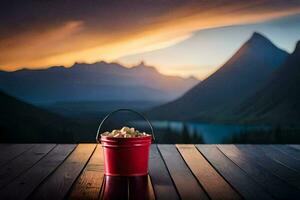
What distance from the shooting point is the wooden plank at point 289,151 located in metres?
5.20

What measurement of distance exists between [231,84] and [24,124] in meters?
2.67

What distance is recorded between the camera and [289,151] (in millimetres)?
5605

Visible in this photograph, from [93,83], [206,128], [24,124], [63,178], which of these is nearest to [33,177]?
[63,178]

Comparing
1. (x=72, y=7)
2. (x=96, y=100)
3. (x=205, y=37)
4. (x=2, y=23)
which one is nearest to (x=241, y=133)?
(x=205, y=37)

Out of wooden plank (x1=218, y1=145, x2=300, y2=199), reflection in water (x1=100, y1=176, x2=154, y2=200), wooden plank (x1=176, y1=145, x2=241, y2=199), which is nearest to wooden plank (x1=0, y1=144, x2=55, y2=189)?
reflection in water (x1=100, y1=176, x2=154, y2=200)

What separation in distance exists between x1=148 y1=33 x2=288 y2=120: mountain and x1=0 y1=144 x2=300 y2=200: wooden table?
1936 millimetres

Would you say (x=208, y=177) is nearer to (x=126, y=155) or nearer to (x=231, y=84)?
(x=126, y=155)

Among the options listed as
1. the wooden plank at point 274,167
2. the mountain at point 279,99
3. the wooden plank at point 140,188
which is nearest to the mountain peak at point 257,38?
the mountain at point 279,99

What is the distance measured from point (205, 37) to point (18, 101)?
8.08ft

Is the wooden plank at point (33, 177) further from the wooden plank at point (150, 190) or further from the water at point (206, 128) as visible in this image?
the water at point (206, 128)

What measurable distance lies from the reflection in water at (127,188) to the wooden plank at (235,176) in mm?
538

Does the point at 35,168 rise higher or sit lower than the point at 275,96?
lower

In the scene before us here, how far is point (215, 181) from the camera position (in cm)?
375

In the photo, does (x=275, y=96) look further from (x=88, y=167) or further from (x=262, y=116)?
(x=88, y=167)
